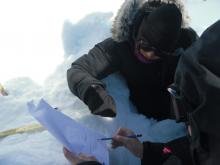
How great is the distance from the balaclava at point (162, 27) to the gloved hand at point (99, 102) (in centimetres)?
28

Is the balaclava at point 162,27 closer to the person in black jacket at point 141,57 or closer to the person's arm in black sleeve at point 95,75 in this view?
the person in black jacket at point 141,57

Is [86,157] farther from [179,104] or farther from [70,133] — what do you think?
[179,104]

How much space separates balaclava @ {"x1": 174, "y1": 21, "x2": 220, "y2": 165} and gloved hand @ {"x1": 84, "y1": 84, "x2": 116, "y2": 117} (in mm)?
659

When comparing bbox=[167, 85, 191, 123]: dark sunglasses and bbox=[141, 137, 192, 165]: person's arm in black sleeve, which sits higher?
bbox=[167, 85, 191, 123]: dark sunglasses

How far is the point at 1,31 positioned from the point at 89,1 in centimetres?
102

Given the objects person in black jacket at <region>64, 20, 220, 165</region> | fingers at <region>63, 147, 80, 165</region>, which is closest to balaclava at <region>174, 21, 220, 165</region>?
person in black jacket at <region>64, 20, 220, 165</region>

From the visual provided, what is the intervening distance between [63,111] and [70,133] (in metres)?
0.68

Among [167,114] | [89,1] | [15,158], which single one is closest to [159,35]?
→ [167,114]

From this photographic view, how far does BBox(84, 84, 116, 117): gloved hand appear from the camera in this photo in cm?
155

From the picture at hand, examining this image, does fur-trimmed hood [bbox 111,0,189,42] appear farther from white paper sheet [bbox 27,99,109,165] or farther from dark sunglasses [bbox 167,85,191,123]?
dark sunglasses [bbox 167,85,191,123]

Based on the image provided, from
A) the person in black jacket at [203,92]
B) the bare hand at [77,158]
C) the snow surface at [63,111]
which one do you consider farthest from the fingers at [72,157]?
the person in black jacket at [203,92]

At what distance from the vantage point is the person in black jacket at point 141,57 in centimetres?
167

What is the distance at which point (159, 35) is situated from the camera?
1666 millimetres

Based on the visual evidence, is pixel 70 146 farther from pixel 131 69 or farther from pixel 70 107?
pixel 70 107
